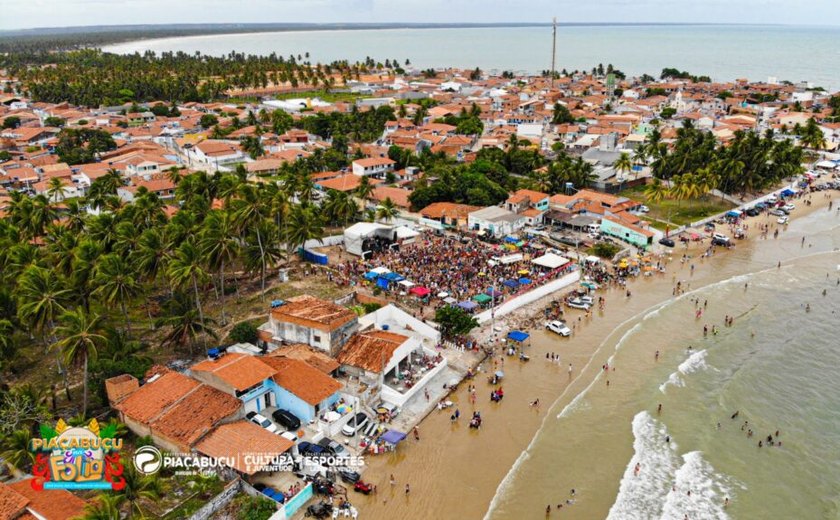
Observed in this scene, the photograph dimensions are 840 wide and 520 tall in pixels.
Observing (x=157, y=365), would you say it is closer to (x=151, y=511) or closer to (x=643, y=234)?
(x=151, y=511)

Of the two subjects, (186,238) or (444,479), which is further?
(186,238)

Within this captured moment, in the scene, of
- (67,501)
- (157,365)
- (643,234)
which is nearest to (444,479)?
(67,501)

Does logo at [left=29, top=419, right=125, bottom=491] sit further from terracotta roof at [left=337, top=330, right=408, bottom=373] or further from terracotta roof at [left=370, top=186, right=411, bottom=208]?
terracotta roof at [left=370, top=186, right=411, bottom=208]

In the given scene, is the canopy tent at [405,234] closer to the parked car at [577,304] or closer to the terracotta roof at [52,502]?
the parked car at [577,304]

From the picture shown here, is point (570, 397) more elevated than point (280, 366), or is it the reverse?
point (280, 366)

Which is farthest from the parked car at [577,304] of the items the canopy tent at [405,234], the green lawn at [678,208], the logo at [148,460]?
the logo at [148,460]

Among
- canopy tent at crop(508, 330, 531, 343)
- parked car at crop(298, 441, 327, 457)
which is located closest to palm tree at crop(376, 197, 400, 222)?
canopy tent at crop(508, 330, 531, 343)

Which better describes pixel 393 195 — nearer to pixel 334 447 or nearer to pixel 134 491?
pixel 334 447
